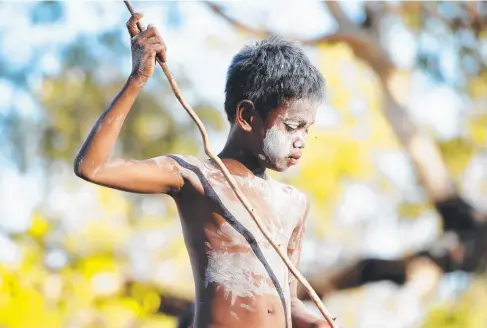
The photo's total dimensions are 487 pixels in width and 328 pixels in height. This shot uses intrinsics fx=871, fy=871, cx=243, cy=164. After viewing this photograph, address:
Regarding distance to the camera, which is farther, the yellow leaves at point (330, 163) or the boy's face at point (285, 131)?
the yellow leaves at point (330, 163)

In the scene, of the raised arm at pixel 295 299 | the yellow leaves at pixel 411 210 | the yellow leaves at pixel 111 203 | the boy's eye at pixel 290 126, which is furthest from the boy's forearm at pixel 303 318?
the yellow leaves at pixel 411 210

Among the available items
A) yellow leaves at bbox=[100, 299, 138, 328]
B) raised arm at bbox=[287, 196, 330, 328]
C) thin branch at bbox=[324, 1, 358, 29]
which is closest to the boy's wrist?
raised arm at bbox=[287, 196, 330, 328]

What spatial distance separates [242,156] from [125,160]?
408mm

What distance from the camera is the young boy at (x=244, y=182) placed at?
7.84ft

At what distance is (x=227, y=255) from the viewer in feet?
7.99

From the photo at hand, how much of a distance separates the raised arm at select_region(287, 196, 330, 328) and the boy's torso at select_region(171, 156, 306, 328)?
12 centimetres

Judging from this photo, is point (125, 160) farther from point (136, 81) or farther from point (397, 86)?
point (397, 86)

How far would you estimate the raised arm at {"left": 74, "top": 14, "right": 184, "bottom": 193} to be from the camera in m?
2.23

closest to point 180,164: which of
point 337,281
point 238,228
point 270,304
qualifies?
point 238,228

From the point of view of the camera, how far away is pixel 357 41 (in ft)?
29.4

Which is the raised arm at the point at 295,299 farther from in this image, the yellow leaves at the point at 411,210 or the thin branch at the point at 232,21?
the yellow leaves at the point at 411,210

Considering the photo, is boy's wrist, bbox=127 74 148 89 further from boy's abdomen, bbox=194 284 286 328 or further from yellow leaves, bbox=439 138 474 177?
yellow leaves, bbox=439 138 474 177

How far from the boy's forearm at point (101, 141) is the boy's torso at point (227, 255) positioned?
280 mm

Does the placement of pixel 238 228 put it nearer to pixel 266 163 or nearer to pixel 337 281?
pixel 266 163
